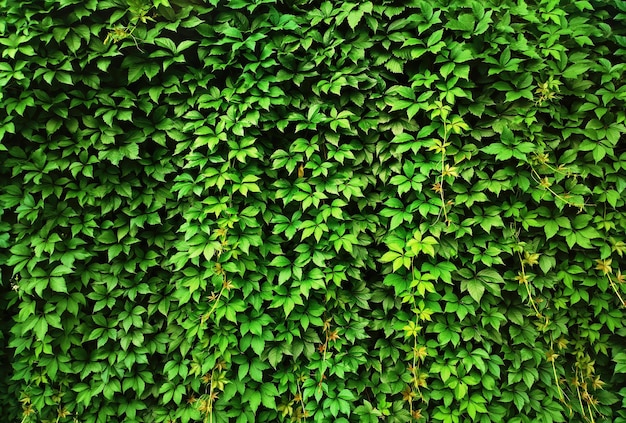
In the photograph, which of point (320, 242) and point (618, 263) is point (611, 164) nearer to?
point (618, 263)

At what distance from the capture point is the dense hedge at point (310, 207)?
84.6 inches

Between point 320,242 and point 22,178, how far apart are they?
5.87 feet

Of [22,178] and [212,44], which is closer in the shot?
[212,44]

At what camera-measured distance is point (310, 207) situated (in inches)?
88.7

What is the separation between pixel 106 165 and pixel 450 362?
88.3 inches

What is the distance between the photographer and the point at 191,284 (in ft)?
7.09

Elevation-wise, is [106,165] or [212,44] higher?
[212,44]

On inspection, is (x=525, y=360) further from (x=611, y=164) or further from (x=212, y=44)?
(x=212, y=44)

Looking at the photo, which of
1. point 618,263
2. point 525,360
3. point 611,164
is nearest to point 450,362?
point 525,360

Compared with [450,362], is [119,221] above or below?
above

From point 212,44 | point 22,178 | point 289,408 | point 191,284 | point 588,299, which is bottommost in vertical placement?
point 289,408

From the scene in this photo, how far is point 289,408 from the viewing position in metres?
2.19

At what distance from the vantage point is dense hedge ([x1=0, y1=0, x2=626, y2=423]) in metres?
2.15

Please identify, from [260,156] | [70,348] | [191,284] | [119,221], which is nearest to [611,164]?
[260,156]
